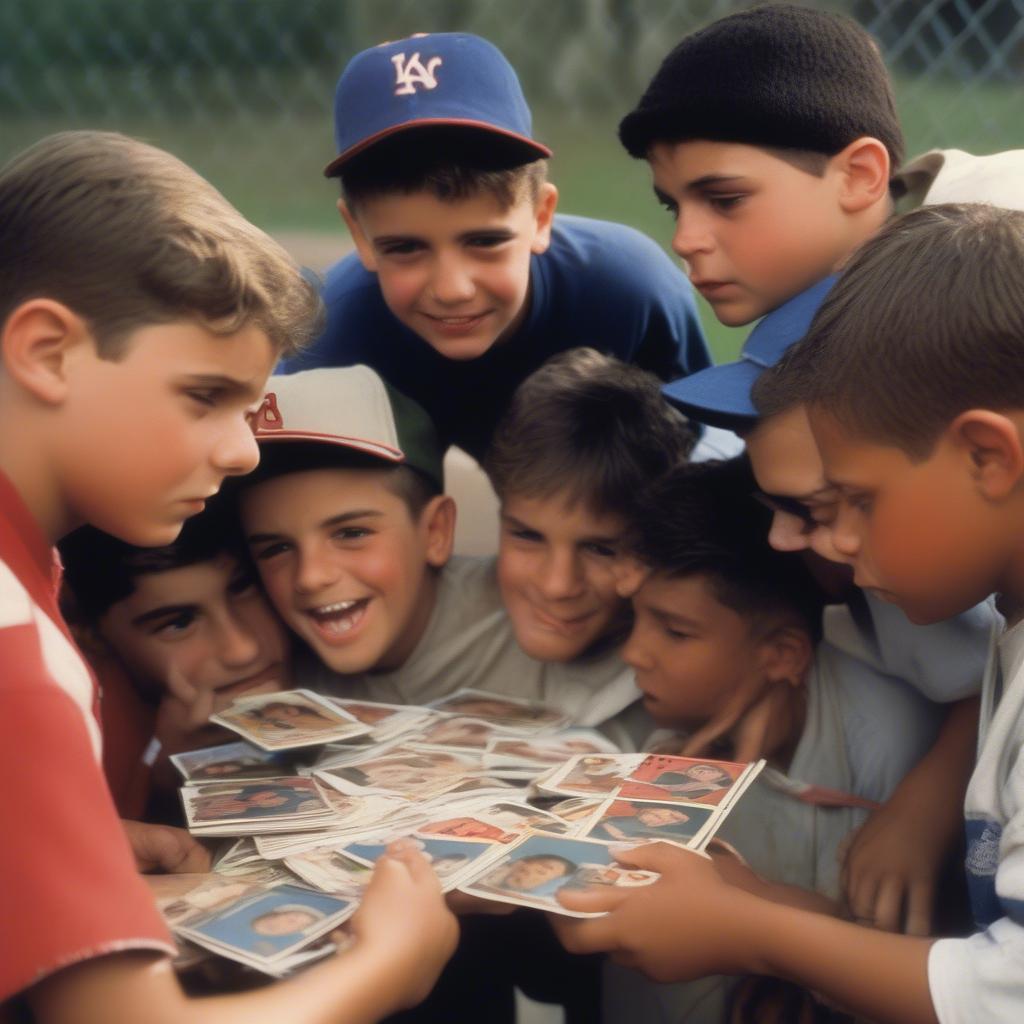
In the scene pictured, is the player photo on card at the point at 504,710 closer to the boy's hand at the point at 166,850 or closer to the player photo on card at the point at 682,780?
the player photo on card at the point at 682,780

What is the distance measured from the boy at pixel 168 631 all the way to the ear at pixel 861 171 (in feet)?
4.35

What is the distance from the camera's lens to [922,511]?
77.3 inches

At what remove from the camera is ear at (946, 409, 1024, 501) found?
1.88 m

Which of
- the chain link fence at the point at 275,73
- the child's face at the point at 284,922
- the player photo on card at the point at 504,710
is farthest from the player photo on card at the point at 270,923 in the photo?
the chain link fence at the point at 275,73

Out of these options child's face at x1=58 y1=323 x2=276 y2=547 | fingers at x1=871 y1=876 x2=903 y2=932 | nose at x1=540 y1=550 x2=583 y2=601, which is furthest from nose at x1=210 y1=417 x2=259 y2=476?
fingers at x1=871 y1=876 x2=903 y2=932

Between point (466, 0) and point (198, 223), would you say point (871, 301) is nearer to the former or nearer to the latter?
point (198, 223)

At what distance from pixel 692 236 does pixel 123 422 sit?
49.0 inches

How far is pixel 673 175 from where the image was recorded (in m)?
2.72

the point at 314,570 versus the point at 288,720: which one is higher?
the point at 314,570

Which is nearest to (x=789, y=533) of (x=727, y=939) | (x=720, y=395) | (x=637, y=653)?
(x=720, y=395)

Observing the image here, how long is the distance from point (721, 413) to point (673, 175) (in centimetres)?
57

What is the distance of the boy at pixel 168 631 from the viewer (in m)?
2.69

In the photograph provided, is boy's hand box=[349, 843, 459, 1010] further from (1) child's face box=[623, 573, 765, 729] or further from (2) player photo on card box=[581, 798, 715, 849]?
(1) child's face box=[623, 573, 765, 729]

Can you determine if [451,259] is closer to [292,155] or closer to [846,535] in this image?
[846,535]
